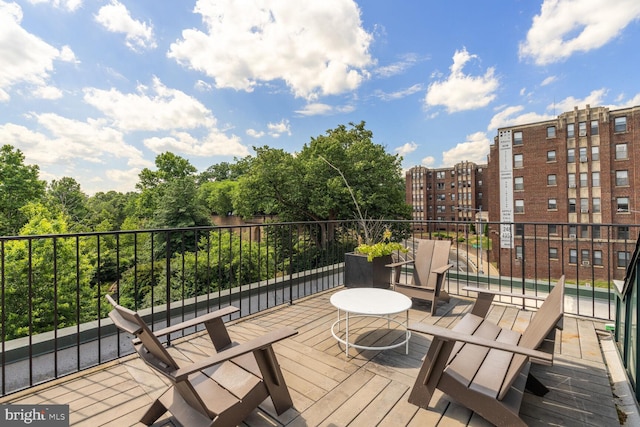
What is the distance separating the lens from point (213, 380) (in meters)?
1.74

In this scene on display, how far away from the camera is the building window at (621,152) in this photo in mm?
21281

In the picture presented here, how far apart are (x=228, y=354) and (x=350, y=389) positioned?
1083mm

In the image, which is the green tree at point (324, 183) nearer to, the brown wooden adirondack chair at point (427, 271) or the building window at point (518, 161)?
the brown wooden adirondack chair at point (427, 271)

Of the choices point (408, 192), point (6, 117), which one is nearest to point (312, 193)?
point (6, 117)

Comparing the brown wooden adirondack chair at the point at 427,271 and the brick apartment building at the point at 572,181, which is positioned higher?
the brick apartment building at the point at 572,181

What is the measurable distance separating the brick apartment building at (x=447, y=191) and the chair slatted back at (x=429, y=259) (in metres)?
40.9

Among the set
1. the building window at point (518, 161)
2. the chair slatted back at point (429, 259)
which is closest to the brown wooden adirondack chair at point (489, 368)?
the chair slatted back at point (429, 259)

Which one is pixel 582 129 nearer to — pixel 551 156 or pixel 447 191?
pixel 551 156

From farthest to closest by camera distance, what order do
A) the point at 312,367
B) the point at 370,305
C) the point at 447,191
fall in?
the point at 447,191, the point at 370,305, the point at 312,367

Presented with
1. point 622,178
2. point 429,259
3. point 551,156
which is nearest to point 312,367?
point 429,259

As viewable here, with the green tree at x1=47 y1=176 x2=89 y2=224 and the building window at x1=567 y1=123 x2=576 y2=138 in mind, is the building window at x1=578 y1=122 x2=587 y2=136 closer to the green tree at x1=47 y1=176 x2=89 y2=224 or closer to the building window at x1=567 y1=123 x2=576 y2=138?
the building window at x1=567 y1=123 x2=576 y2=138

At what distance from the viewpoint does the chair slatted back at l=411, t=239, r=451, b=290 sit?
3.90 metres

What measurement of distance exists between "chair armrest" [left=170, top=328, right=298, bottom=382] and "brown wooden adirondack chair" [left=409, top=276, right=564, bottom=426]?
84 cm

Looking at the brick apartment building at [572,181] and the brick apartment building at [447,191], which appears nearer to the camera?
the brick apartment building at [572,181]
